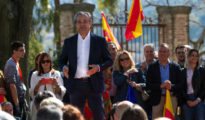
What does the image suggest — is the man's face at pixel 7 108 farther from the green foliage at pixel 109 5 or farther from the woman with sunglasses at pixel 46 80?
the green foliage at pixel 109 5

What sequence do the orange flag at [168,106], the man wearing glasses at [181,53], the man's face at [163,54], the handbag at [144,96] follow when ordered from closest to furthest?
the orange flag at [168,106] < the man's face at [163,54] < the handbag at [144,96] < the man wearing glasses at [181,53]

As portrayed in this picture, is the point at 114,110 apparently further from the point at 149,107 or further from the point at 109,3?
the point at 109,3

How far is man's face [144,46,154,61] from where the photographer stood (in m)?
7.47

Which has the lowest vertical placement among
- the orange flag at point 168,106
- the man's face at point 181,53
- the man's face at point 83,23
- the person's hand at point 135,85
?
the orange flag at point 168,106

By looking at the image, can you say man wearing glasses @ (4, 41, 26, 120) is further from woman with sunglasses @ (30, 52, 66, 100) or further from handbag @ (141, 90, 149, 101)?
handbag @ (141, 90, 149, 101)

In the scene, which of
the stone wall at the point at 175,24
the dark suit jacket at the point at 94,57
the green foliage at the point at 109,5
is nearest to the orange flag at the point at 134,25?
the dark suit jacket at the point at 94,57

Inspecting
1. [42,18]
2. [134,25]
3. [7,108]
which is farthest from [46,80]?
[42,18]

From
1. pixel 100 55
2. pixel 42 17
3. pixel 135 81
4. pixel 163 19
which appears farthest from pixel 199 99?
pixel 42 17

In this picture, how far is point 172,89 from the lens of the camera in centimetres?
676

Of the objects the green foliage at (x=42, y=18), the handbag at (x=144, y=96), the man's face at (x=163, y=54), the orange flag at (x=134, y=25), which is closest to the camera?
the man's face at (x=163, y=54)

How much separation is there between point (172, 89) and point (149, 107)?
0.55 meters

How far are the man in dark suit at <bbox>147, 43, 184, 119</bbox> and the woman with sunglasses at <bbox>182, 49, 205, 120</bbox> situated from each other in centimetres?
15

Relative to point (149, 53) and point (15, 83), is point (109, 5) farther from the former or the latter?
point (15, 83)

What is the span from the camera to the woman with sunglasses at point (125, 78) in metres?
6.91
